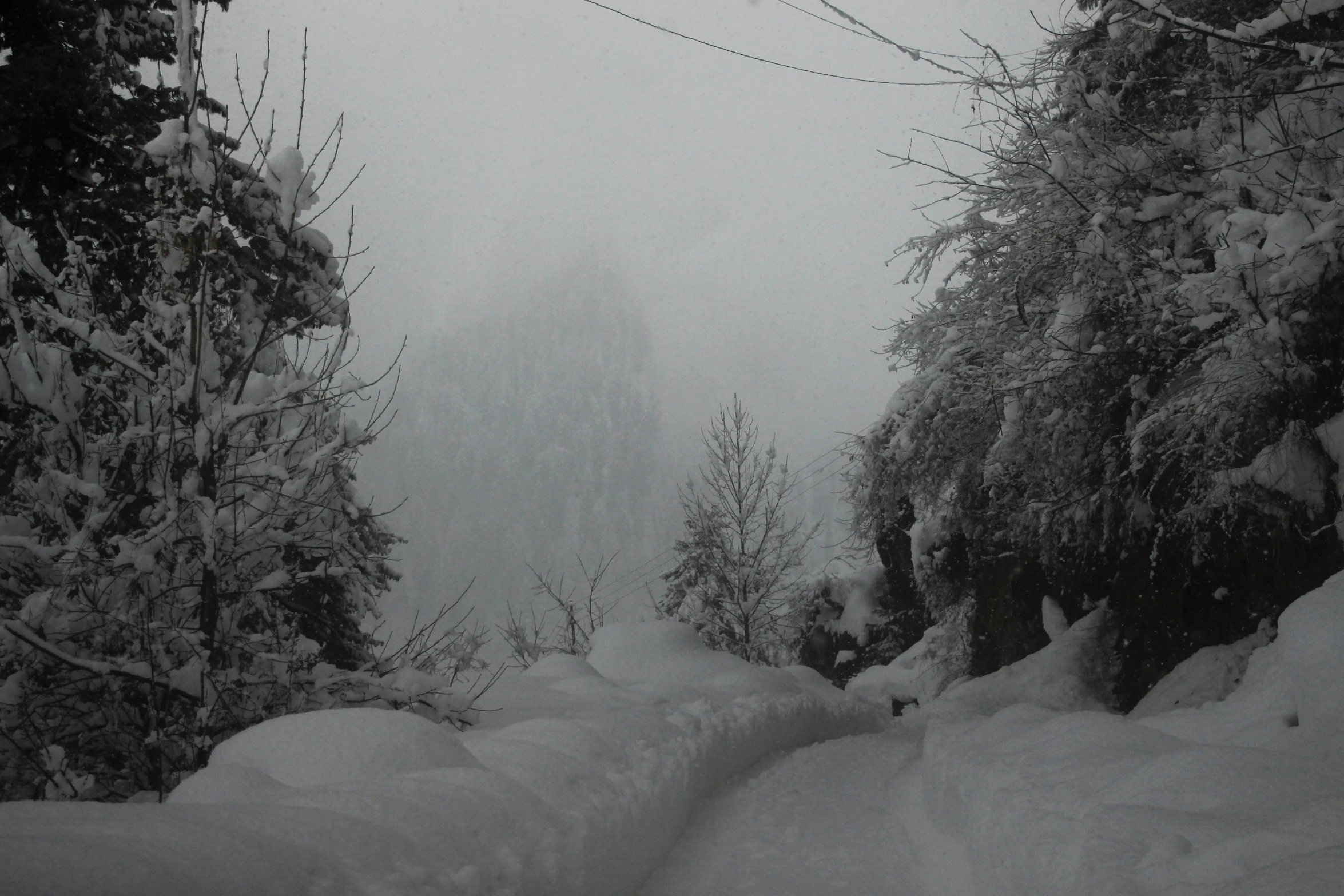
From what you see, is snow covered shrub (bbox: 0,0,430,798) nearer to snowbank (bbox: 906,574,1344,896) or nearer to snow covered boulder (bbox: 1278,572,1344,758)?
snowbank (bbox: 906,574,1344,896)

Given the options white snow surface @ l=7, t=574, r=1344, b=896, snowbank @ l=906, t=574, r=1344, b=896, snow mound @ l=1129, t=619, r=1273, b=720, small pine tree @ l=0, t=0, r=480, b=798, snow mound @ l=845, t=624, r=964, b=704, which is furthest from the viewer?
snow mound @ l=845, t=624, r=964, b=704

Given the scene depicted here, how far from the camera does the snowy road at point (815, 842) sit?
4.29 meters

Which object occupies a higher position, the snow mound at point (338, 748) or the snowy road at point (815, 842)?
the snow mound at point (338, 748)

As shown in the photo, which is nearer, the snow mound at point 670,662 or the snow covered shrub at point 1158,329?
the snow covered shrub at point 1158,329

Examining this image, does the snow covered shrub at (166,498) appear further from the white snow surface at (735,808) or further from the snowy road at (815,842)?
the snowy road at (815,842)

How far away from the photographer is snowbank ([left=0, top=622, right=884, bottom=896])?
1.97 metres

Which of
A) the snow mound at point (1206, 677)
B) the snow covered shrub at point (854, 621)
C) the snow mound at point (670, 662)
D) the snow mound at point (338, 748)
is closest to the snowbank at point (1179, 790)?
the snow mound at point (1206, 677)

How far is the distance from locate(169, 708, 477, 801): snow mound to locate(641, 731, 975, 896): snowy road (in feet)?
5.17

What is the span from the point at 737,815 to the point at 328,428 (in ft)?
14.6

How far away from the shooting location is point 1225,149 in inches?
233

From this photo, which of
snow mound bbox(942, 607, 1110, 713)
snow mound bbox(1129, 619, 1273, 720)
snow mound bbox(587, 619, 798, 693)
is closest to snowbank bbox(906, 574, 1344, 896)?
snow mound bbox(1129, 619, 1273, 720)

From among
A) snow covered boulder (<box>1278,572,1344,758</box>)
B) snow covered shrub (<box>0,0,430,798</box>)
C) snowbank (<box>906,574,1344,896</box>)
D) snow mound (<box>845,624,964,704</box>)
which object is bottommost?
snow mound (<box>845,624,964,704</box>)

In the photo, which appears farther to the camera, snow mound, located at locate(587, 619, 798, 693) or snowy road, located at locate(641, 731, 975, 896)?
snow mound, located at locate(587, 619, 798, 693)

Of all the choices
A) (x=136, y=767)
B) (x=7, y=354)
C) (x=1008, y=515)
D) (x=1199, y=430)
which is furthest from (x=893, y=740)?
(x=7, y=354)
